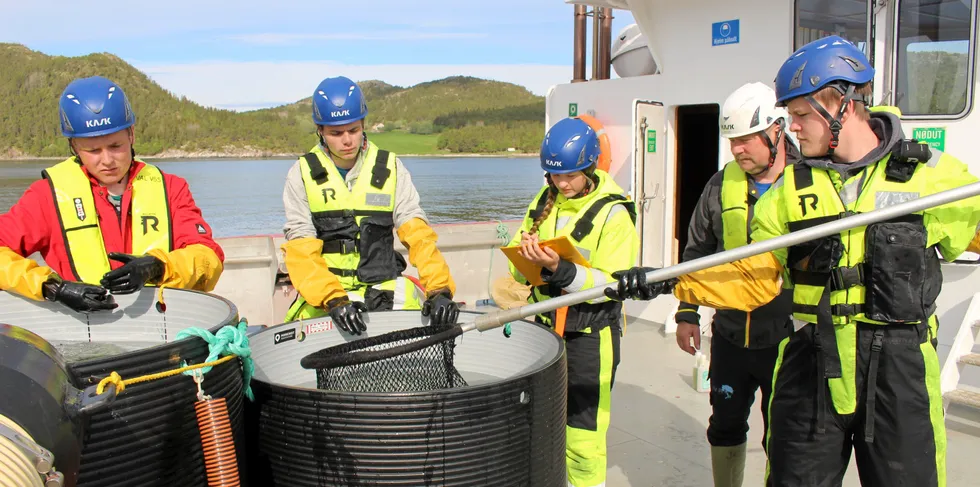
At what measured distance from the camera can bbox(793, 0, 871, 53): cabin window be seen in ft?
17.0

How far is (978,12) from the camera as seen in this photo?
460 cm

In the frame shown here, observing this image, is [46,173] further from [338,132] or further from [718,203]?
[718,203]

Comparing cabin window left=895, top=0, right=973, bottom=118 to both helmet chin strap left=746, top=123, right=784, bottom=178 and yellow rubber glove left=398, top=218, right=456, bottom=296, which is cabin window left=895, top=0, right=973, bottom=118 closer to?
helmet chin strap left=746, top=123, right=784, bottom=178

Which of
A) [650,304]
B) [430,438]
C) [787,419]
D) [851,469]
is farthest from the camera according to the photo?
[650,304]

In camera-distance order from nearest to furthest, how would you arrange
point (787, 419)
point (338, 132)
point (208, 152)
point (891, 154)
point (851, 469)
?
point (891, 154), point (787, 419), point (338, 132), point (851, 469), point (208, 152)

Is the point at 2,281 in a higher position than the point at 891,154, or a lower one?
lower

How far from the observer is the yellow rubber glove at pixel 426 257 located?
10.1ft

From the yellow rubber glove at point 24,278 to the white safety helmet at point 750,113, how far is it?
8.79ft

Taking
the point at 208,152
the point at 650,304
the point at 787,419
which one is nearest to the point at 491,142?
the point at 208,152

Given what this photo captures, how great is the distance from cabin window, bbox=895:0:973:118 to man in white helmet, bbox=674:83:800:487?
222 cm

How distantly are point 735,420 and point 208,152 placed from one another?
6204cm

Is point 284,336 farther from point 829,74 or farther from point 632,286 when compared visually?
point 829,74

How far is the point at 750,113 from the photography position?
3.21 meters

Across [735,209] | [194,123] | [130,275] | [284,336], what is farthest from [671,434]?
[194,123]
